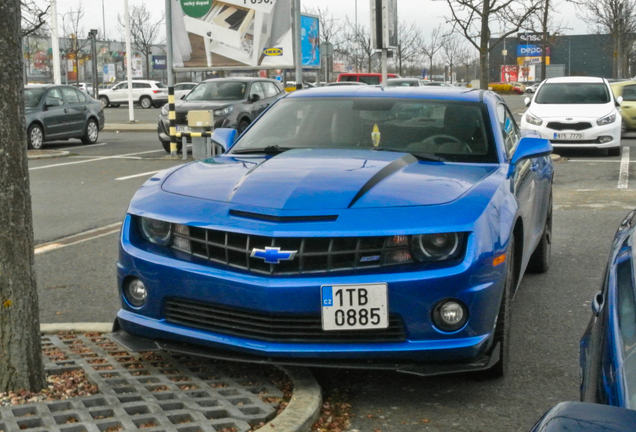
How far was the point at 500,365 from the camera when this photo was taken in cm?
428

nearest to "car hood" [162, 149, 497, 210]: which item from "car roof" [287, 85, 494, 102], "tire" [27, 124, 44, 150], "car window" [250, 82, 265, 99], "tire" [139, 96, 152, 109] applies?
"car roof" [287, 85, 494, 102]

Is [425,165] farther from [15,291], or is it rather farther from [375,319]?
[15,291]

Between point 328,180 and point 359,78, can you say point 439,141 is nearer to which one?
point 328,180

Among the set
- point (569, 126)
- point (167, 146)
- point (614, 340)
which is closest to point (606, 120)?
point (569, 126)

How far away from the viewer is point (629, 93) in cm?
2359

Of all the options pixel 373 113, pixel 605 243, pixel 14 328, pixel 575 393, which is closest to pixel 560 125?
pixel 605 243

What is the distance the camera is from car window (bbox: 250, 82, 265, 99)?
19.7m

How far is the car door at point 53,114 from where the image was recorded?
66.6 feet

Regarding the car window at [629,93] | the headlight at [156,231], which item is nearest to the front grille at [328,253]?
the headlight at [156,231]

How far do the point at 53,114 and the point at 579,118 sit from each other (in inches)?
450

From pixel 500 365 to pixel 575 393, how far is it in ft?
1.19

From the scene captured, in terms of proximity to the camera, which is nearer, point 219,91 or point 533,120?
point 533,120

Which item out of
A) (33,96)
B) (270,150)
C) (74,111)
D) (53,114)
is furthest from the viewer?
(74,111)

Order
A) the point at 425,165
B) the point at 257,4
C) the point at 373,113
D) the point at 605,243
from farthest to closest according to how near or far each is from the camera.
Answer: the point at 257,4 → the point at 605,243 → the point at 373,113 → the point at 425,165
